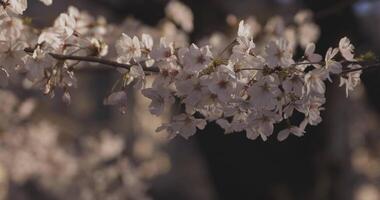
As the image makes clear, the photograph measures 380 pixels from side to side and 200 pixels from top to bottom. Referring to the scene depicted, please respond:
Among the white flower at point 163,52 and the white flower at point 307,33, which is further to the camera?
the white flower at point 307,33

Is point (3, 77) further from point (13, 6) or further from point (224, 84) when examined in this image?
point (224, 84)

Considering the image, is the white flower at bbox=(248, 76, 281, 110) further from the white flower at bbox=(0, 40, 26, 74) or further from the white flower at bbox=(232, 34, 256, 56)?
the white flower at bbox=(0, 40, 26, 74)

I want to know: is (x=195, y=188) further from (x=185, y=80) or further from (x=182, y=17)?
(x=185, y=80)

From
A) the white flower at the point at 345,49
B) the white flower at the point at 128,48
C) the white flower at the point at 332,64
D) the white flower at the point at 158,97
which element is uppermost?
the white flower at the point at 128,48

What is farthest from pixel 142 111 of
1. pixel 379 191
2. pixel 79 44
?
pixel 79 44

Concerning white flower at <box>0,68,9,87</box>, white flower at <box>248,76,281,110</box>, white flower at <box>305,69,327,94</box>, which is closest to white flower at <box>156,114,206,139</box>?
white flower at <box>248,76,281,110</box>

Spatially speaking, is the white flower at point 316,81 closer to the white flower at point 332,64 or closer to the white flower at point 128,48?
the white flower at point 332,64

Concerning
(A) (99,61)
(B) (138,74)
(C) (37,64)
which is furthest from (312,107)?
(C) (37,64)

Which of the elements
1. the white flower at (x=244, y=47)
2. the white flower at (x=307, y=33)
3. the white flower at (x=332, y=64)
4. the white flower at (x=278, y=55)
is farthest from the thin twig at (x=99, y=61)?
the white flower at (x=307, y=33)

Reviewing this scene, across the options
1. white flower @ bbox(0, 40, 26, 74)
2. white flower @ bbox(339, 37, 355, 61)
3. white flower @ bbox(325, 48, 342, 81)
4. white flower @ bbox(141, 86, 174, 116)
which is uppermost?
white flower @ bbox(0, 40, 26, 74)
